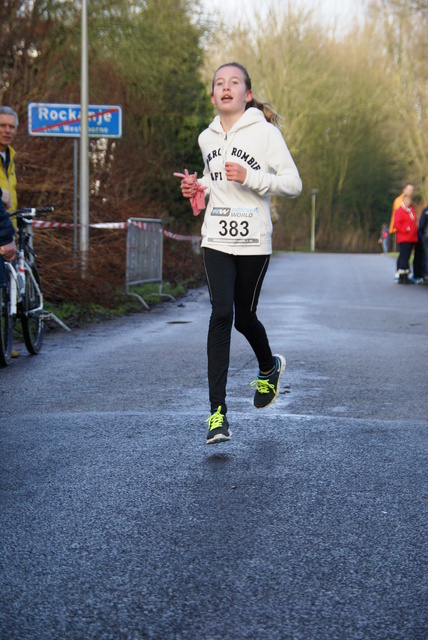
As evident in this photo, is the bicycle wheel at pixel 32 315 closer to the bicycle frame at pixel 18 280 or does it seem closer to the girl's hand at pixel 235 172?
the bicycle frame at pixel 18 280

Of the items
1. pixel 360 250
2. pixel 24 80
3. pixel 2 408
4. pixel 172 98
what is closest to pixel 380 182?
pixel 360 250

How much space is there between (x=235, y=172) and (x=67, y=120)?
10.7 meters

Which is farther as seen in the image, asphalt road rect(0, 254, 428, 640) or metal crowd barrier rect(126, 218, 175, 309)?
metal crowd barrier rect(126, 218, 175, 309)

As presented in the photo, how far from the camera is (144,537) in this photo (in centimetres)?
358

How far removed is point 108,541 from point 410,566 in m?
1.06

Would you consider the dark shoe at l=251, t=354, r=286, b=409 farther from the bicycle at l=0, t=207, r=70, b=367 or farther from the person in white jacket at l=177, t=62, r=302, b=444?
the bicycle at l=0, t=207, r=70, b=367

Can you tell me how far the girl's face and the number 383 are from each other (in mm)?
585

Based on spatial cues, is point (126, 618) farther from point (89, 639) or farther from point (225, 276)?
point (225, 276)

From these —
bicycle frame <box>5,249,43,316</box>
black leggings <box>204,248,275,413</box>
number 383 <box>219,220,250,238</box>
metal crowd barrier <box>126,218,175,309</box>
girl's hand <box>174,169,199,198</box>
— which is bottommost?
metal crowd barrier <box>126,218,175,309</box>

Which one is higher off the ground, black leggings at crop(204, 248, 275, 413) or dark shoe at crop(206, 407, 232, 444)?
black leggings at crop(204, 248, 275, 413)

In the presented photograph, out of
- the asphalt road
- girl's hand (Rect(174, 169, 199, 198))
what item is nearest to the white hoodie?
girl's hand (Rect(174, 169, 199, 198))

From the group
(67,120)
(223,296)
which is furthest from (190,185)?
(67,120)

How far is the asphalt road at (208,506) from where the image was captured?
2877mm

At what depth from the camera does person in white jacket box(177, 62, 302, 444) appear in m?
5.18
